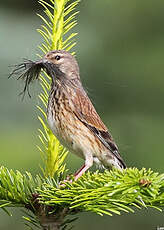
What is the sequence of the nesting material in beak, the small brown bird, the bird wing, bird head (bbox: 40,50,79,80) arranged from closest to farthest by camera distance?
1. the nesting material in beak
2. bird head (bbox: 40,50,79,80)
3. the small brown bird
4. the bird wing

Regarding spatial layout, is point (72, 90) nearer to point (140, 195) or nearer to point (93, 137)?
point (93, 137)

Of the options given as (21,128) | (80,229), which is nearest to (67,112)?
(21,128)

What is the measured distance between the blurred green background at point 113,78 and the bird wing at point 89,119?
120 cm

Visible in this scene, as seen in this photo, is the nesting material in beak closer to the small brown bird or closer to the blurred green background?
the small brown bird

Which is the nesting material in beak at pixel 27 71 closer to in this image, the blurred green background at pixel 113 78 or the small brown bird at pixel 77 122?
the small brown bird at pixel 77 122

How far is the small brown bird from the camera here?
3.89 m

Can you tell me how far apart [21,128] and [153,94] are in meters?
1.71

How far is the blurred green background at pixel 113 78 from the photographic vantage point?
19.6ft

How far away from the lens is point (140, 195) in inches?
98.7

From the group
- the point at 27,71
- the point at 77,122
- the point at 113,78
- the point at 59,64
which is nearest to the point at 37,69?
the point at 27,71

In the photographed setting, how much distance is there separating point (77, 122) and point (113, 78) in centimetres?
335

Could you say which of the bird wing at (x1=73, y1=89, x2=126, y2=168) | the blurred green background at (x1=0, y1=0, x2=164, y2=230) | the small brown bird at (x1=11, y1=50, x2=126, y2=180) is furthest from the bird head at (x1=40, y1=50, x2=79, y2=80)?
the blurred green background at (x1=0, y1=0, x2=164, y2=230)

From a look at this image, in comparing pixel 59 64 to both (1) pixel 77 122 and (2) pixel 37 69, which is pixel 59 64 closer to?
(1) pixel 77 122

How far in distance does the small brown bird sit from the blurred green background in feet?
3.89
